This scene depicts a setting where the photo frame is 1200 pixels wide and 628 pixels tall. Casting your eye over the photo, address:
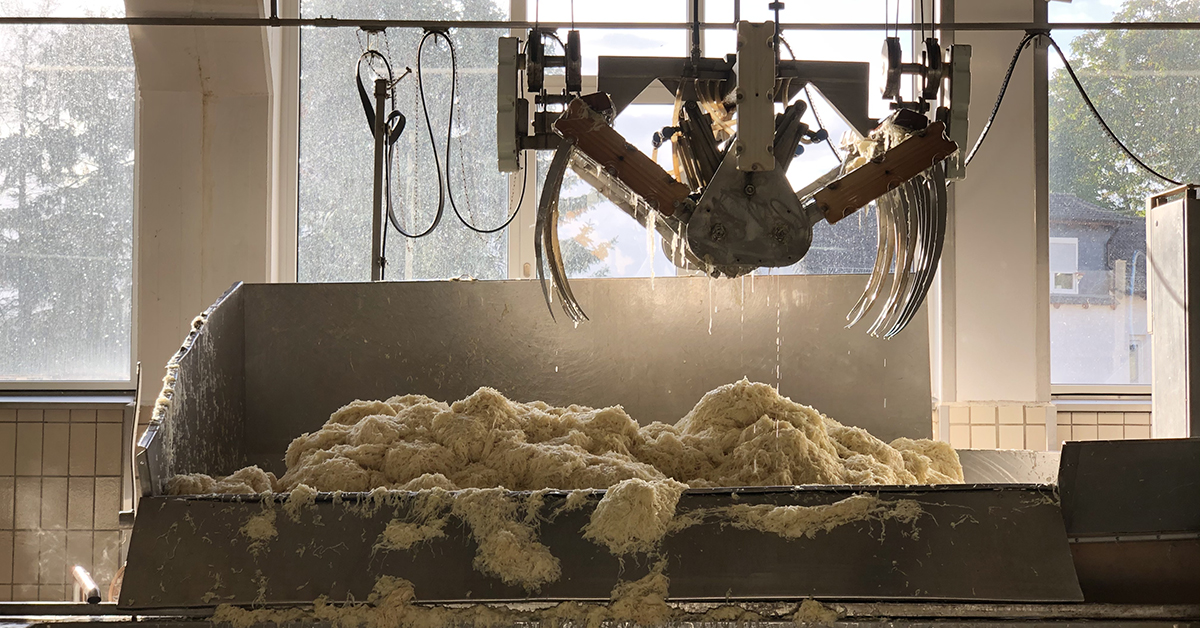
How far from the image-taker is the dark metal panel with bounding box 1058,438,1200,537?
1331 millimetres

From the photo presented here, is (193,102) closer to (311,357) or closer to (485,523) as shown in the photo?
(311,357)

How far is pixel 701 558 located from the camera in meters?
1.31

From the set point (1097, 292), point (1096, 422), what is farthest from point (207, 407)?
point (1097, 292)

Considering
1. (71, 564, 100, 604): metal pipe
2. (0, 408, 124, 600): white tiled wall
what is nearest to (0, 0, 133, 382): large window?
(0, 408, 124, 600): white tiled wall

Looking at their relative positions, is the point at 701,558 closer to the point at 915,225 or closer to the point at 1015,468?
the point at 915,225

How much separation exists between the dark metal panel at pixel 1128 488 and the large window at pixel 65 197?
12.2ft

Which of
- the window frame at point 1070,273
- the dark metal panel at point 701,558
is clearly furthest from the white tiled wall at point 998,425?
the dark metal panel at point 701,558

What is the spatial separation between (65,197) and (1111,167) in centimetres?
460

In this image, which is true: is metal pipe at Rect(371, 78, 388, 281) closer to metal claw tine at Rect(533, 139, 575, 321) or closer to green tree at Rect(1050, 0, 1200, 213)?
metal claw tine at Rect(533, 139, 575, 321)

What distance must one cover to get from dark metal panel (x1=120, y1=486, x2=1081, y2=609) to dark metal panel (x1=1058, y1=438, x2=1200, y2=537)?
4cm

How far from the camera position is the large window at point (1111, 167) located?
3881mm

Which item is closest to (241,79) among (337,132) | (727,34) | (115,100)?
(337,132)

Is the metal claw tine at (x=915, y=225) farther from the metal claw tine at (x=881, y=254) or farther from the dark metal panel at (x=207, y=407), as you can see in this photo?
the dark metal panel at (x=207, y=407)

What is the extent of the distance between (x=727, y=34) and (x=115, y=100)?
8.92 feet
